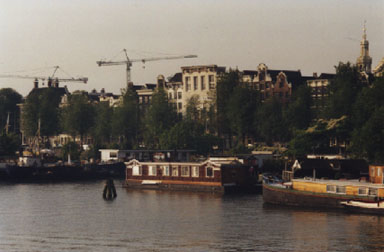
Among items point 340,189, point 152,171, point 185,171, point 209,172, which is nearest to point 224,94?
point 152,171

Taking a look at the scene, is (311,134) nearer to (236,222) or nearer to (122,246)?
(236,222)

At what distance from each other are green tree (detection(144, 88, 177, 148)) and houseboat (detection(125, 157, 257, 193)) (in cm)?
5607

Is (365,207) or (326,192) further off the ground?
(326,192)

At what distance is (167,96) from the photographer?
198 meters

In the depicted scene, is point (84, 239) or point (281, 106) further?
point (281, 106)

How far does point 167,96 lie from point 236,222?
115m

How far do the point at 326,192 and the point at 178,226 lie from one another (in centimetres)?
1773

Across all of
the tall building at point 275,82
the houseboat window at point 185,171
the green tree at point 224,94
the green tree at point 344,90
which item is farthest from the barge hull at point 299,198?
the tall building at point 275,82

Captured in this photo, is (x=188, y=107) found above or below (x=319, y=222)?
above

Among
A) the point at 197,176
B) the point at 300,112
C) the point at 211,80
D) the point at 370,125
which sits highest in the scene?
the point at 211,80

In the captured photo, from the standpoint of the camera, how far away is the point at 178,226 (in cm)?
8288

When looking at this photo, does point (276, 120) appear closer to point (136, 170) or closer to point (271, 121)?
point (271, 121)

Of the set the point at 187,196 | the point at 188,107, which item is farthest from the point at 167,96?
the point at 187,196

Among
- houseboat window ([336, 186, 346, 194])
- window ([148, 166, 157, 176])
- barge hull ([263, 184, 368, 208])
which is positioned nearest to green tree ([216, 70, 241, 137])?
window ([148, 166, 157, 176])
